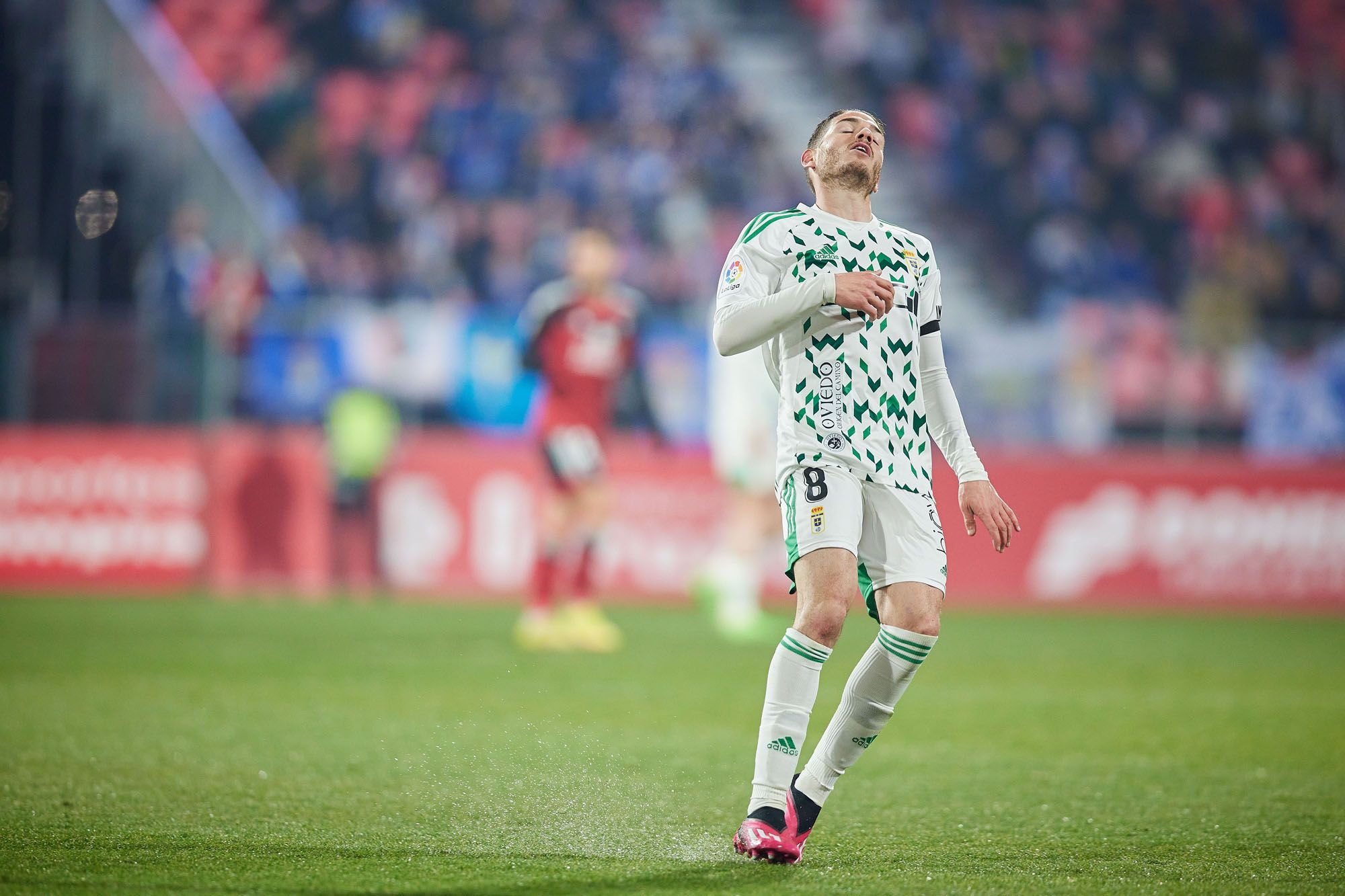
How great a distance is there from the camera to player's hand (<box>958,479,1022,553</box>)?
14.9ft

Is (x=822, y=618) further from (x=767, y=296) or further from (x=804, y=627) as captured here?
(x=767, y=296)

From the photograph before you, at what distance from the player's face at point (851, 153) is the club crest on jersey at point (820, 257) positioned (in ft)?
0.71

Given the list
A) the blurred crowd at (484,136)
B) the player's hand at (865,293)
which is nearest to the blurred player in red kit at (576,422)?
the blurred crowd at (484,136)

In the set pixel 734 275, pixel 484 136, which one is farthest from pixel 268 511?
pixel 734 275

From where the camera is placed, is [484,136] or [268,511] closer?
[268,511]

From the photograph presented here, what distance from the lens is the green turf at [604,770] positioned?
4.23 metres

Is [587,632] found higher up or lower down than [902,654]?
lower down

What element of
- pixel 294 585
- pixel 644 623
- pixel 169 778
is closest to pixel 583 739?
pixel 169 778

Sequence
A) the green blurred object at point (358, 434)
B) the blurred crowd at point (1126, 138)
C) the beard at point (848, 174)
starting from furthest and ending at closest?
the blurred crowd at point (1126, 138) < the green blurred object at point (358, 434) < the beard at point (848, 174)

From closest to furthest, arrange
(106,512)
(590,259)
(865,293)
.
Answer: (865,293), (590,259), (106,512)

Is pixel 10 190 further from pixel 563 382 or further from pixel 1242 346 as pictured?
pixel 1242 346

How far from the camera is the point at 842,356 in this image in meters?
4.51

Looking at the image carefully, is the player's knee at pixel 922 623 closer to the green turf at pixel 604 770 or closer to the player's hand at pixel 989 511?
the player's hand at pixel 989 511

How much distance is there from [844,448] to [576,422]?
6376 millimetres
